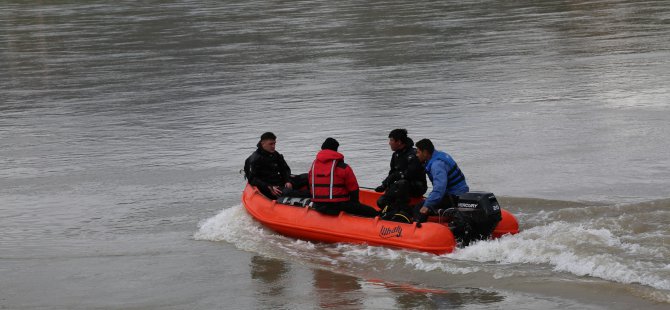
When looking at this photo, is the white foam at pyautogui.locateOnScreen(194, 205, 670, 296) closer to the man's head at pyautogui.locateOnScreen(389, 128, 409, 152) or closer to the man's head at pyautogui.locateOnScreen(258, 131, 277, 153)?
the man's head at pyautogui.locateOnScreen(389, 128, 409, 152)

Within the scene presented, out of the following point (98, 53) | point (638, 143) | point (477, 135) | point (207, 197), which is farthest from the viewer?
point (98, 53)

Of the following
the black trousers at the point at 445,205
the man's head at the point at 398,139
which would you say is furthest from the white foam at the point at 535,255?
the man's head at the point at 398,139

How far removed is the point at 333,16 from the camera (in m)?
43.3

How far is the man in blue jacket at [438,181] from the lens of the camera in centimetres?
1180

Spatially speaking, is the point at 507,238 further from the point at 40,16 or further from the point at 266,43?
the point at 40,16

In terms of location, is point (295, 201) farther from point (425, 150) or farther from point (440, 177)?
point (440, 177)

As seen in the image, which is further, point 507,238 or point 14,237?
point 14,237

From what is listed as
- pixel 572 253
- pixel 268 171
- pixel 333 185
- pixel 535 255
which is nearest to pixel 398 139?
pixel 333 185

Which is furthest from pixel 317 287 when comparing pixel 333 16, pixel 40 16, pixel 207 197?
pixel 40 16

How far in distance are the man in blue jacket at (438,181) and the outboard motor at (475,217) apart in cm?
24

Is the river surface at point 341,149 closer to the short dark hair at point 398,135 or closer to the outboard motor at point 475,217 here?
the outboard motor at point 475,217

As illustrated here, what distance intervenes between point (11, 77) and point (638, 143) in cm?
1866

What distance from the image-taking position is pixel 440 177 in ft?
38.7

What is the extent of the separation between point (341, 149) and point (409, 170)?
6.23 m
